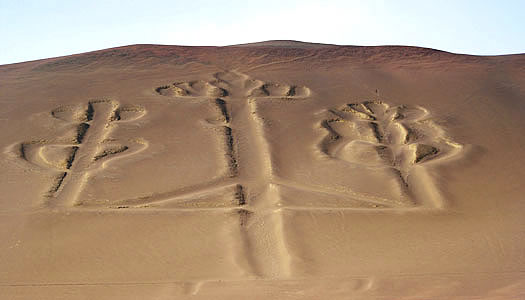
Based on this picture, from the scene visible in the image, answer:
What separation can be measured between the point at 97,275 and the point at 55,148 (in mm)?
4532

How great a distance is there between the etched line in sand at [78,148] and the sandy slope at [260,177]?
0.14 ft

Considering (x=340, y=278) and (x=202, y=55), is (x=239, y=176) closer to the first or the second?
(x=340, y=278)

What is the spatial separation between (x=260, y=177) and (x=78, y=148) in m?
3.29

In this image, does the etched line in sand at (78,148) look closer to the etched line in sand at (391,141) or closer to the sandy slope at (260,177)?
the sandy slope at (260,177)

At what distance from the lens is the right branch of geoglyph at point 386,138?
9.75m

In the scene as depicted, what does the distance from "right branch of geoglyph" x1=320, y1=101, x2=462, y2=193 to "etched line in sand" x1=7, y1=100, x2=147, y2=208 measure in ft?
11.7

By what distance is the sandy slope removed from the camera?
19.9 ft

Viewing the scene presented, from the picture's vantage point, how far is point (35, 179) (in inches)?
350

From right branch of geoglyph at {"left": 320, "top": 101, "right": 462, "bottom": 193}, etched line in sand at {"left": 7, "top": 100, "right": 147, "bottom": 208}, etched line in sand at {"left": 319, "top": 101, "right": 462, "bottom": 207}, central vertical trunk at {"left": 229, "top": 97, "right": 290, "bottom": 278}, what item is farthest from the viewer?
right branch of geoglyph at {"left": 320, "top": 101, "right": 462, "bottom": 193}

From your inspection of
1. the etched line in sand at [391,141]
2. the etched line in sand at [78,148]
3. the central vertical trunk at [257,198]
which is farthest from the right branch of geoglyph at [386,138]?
the etched line in sand at [78,148]

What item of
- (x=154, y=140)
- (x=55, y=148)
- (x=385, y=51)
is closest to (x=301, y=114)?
(x=154, y=140)

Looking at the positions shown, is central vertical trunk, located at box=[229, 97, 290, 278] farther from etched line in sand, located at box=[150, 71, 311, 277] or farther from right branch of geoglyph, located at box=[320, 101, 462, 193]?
right branch of geoglyph, located at box=[320, 101, 462, 193]

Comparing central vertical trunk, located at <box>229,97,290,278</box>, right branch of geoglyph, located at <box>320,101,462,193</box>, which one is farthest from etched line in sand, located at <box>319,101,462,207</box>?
central vertical trunk, located at <box>229,97,290,278</box>

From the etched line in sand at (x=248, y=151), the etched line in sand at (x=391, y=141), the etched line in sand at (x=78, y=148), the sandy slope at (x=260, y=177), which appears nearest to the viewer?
the sandy slope at (x=260, y=177)
